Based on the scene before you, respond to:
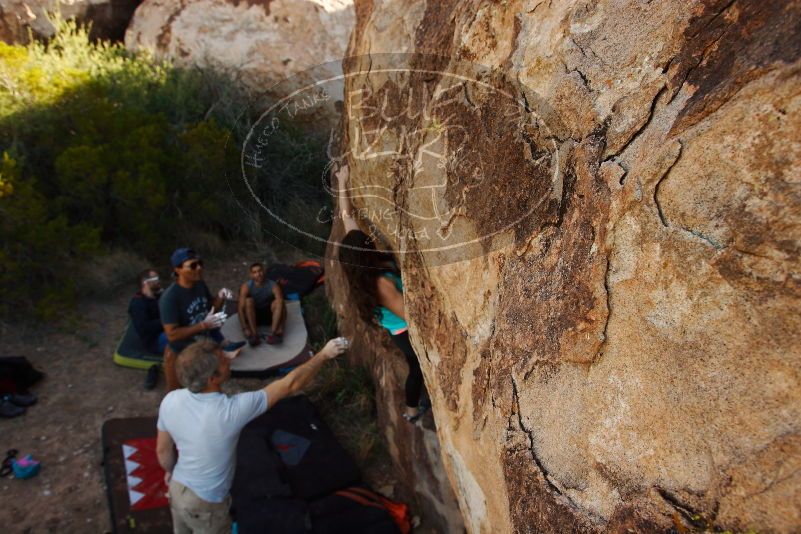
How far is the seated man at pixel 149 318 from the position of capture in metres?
4.52

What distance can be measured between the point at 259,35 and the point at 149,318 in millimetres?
4288

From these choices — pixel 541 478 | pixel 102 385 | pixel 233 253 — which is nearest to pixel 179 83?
pixel 233 253

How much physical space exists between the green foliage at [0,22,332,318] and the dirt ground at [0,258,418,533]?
1.18 ft

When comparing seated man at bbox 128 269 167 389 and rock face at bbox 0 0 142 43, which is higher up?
rock face at bbox 0 0 142 43

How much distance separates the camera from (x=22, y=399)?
4145mm

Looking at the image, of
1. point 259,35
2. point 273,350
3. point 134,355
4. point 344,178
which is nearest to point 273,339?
point 273,350

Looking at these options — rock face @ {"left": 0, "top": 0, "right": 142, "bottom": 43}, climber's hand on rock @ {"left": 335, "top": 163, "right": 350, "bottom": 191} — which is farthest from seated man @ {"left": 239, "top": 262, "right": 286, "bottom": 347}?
rock face @ {"left": 0, "top": 0, "right": 142, "bottom": 43}

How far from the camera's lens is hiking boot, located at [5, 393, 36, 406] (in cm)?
411

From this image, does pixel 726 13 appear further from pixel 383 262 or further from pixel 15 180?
pixel 15 180

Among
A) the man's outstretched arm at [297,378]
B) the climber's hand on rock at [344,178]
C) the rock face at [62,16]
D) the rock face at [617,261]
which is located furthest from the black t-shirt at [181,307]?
the rock face at [62,16]

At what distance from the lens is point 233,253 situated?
21.7 feet

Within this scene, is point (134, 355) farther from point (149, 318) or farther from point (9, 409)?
point (9, 409)

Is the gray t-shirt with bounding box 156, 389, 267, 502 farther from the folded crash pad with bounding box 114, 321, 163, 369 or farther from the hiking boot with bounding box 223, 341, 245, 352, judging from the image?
the folded crash pad with bounding box 114, 321, 163, 369

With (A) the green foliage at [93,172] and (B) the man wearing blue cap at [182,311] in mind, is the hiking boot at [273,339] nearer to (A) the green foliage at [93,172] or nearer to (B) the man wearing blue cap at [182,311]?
(B) the man wearing blue cap at [182,311]
